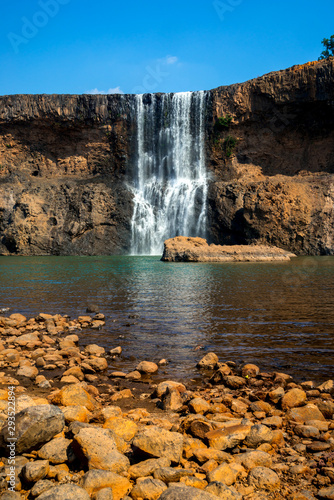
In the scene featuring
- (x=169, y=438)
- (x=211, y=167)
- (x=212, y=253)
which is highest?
(x=211, y=167)

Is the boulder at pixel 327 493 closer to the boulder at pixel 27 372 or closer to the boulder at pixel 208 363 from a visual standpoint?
the boulder at pixel 208 363

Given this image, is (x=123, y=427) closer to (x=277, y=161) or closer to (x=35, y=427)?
(x=35, y=427)

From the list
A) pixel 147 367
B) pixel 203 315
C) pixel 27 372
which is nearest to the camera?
pixel 27 372

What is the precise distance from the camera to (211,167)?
4791 centimetres

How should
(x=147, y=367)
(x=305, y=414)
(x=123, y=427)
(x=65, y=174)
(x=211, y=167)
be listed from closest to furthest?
(x=123, y=427), (x=305, y=414), (x=147, y=367), (x=211, y=167), (x=65, y=174)

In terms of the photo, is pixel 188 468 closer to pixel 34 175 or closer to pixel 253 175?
pixel 253 175

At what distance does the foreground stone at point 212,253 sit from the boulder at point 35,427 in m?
27.1

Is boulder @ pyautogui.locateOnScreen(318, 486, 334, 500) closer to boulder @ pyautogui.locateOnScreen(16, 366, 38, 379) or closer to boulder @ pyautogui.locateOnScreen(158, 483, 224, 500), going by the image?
Result: boulder @ pyautogui.locateOnScreen(158, 483, 224, 500)

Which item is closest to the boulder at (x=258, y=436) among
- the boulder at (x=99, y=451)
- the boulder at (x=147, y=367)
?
the boulder at (x=99, y=451)

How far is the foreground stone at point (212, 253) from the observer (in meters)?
30.6

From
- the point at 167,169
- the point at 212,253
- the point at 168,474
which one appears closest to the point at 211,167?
the point at 167,169

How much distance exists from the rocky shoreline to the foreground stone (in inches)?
978

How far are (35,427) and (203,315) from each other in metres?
6.95

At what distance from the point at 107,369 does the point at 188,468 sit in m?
3.16
